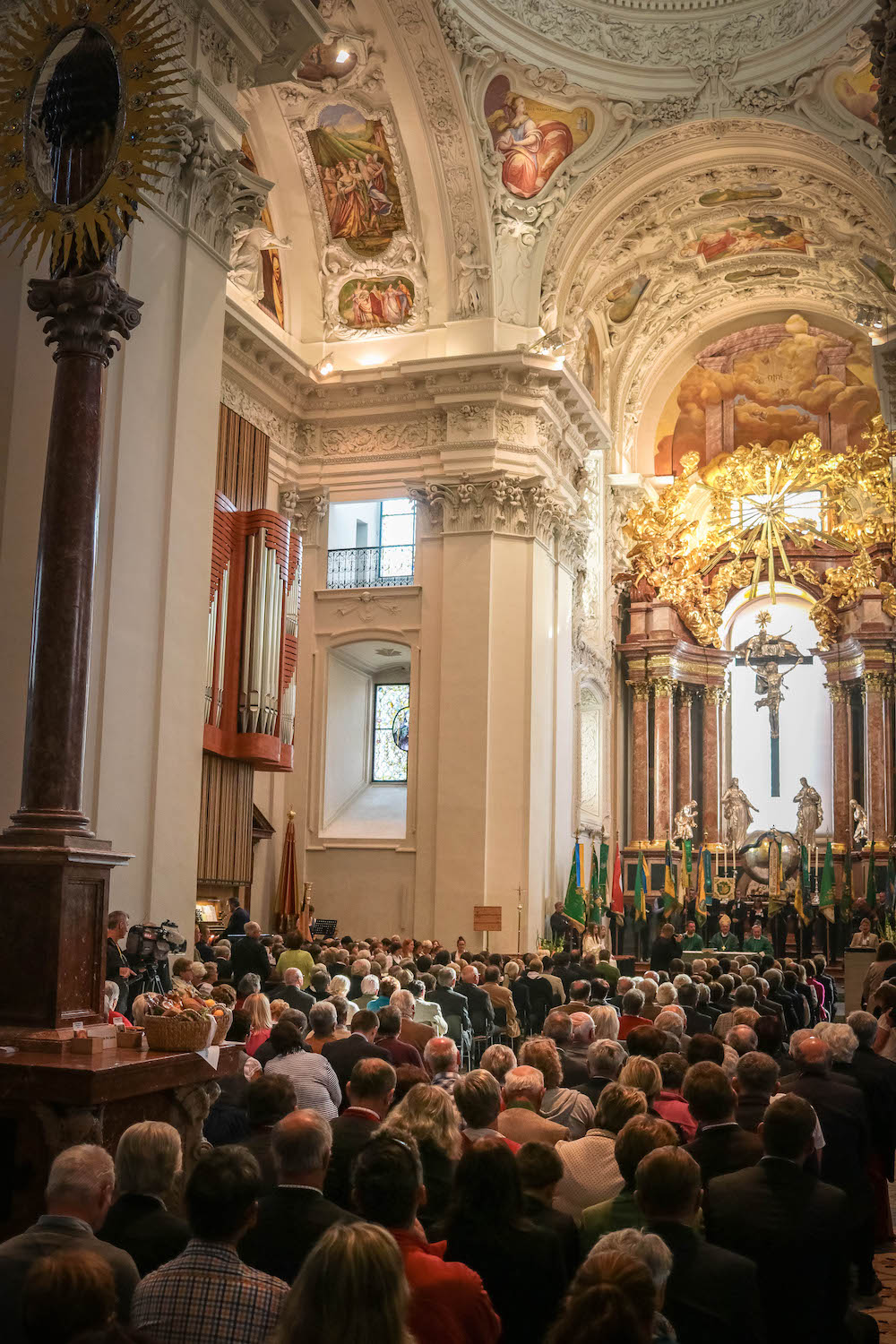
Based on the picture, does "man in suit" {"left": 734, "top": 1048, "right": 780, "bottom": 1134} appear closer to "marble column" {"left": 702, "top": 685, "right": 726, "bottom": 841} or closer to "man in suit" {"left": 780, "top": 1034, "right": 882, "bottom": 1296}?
"man in suit" {"left": 780, "top": 1034, "right": 882, "bottom": 1296}

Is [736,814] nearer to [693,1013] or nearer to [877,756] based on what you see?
[877,756]

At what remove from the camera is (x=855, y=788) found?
28875 millimetres

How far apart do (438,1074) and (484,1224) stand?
2.89m

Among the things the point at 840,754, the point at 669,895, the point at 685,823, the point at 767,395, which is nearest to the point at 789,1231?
the point at 669,895

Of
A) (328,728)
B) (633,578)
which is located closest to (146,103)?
(328,728)

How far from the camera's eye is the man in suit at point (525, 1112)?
17.7ft

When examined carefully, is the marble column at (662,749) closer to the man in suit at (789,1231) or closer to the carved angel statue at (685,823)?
the carved angel statue at (685,823)

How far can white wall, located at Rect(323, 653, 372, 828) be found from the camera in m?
21.5

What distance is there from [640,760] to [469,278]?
1215 centimetres

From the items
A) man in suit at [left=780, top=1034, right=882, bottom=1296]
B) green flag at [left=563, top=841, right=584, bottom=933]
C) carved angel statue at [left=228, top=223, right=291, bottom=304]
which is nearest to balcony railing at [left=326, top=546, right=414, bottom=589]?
carved angel statue at [left=228, top=223, right=291, bottom=304]

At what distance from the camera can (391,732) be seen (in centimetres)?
2258

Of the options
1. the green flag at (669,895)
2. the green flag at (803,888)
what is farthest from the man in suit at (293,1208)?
the green flag at (803,888)

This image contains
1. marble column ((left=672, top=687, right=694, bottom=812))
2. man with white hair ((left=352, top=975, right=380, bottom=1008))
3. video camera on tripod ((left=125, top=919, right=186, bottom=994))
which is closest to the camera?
video camera on tripod ((left=125, top=919, right=186, bottom=994))

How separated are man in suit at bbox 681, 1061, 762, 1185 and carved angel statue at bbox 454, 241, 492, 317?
17.4m
